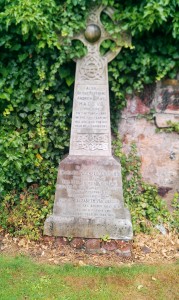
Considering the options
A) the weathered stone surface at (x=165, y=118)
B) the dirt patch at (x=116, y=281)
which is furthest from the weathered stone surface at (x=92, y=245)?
the weathered stone surface at (x=165, y=118)

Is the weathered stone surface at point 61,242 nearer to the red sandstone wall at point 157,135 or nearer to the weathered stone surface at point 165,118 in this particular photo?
the red sandstone wall at point 157,135

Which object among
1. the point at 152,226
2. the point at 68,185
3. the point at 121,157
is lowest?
the point at 152,226

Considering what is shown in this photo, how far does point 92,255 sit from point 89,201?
611 mm

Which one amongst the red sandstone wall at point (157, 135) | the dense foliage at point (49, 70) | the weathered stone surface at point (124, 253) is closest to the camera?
the dense foliage at point (49, 70)

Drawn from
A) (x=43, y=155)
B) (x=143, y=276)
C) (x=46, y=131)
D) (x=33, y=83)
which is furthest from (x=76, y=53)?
(x=143, y=276)

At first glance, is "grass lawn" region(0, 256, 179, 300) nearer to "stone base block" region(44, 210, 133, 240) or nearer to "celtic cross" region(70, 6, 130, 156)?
"stone base block" region(44, 210, 133, 240)

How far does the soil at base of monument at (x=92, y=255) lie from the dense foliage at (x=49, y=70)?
44 cm

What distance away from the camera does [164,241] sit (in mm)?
4250

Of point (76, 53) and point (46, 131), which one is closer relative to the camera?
point (76, 53)

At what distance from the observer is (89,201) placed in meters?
4.04

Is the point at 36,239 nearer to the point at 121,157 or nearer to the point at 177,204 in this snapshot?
the point at 121,157

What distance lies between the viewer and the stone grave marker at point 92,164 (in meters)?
3.96

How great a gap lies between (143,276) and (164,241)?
0.81m

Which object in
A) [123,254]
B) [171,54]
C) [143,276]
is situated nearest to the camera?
[143,276]
